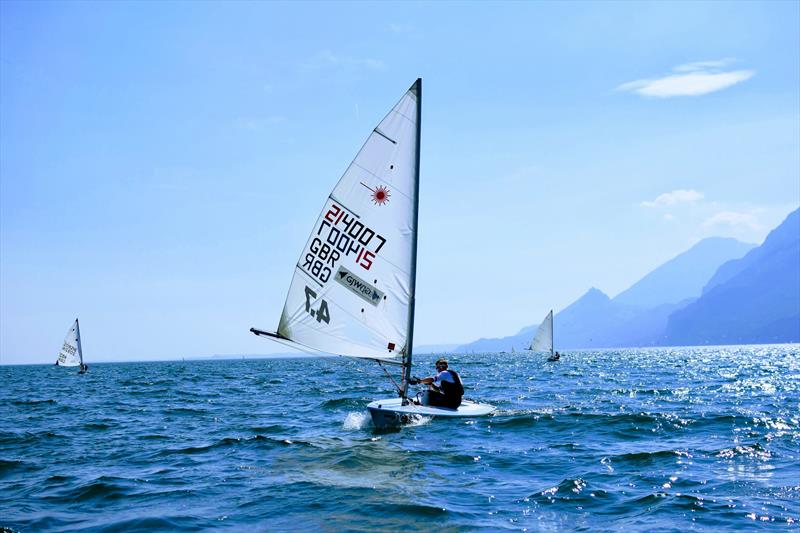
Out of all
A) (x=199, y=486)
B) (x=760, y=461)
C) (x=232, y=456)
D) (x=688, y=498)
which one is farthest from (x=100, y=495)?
(x=760, y=461)

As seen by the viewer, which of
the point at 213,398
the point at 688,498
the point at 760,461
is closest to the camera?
the point at 688,498

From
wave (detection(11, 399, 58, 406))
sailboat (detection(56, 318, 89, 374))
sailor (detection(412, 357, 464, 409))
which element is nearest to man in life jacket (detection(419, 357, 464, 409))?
sailor (detection(412, 357, 464, 409))

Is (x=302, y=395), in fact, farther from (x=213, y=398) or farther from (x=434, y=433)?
(x=434, y=433)

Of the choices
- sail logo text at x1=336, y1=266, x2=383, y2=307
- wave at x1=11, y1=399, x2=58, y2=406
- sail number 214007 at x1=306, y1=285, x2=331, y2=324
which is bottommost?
wave at x1=11, y1=399, x2=58, y2=406

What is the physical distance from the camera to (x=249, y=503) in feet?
36.1

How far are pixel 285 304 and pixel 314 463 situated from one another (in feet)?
20.1

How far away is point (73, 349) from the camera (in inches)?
2990

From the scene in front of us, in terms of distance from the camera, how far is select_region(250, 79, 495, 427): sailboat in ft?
60.2

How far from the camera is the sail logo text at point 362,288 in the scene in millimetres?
18500

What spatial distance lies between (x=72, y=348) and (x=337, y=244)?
6906cm

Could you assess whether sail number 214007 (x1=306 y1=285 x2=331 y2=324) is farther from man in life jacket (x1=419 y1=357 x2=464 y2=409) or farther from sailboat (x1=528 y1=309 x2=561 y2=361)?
sailboat (x1=528 y1=309 x2=561 y2=361)

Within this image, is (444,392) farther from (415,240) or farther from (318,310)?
(415,240)

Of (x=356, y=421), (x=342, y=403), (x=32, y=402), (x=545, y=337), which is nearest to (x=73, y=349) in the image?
(x=32, y=402)

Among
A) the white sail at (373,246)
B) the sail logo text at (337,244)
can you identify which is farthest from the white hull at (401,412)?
the sail logo text at (337,244)
